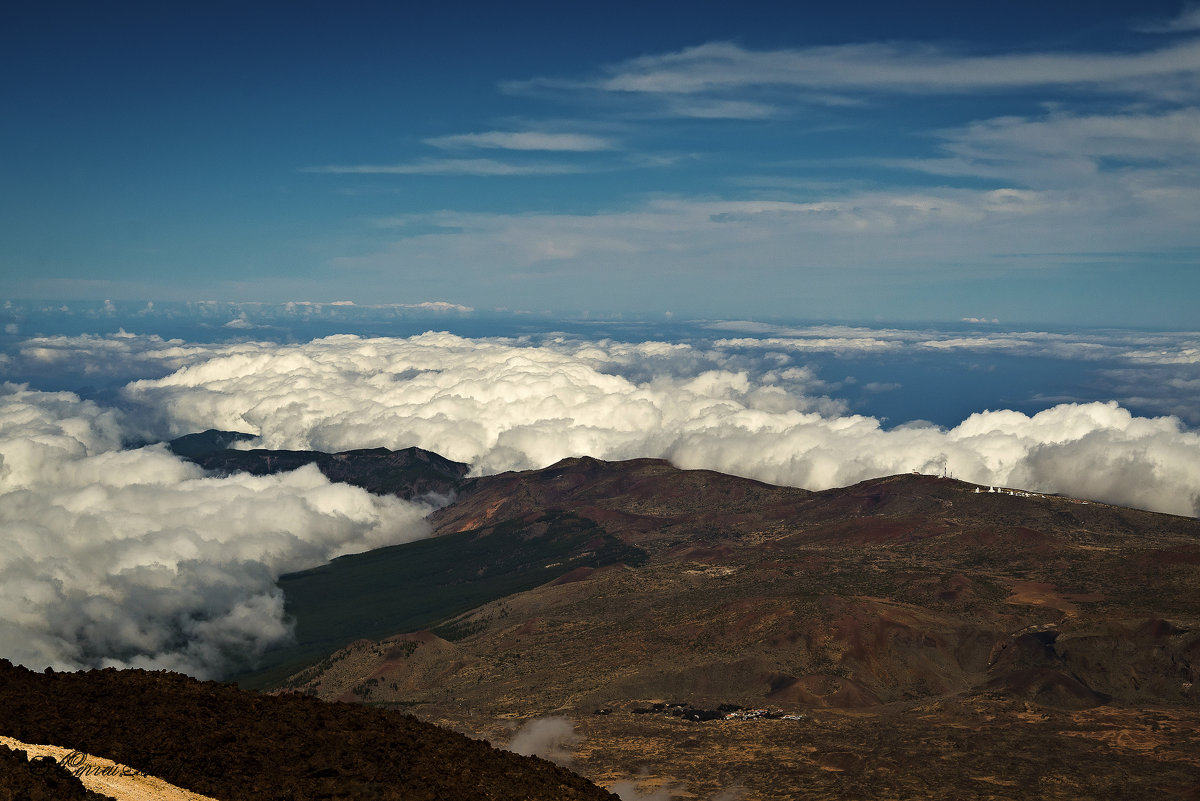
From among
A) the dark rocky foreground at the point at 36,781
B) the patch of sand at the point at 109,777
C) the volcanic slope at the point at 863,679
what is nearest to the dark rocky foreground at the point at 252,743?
the dark rocky foreground at the point at 36,781

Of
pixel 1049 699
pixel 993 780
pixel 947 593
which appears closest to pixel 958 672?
pixel 1049 699

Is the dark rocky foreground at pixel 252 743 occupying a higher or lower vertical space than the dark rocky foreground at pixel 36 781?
lower

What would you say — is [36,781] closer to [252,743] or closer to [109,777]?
[109,777]

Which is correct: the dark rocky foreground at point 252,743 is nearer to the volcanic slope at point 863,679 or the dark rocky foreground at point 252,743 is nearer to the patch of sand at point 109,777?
the patch of sand at point 109,777

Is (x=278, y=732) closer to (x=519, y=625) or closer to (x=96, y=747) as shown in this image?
(x=96, y=747)

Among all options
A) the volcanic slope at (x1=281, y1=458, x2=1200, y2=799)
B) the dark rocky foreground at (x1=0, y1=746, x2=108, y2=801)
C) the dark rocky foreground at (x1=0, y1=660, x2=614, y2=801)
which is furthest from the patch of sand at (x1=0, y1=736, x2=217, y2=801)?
the volcanic slope at (x1=281, y1=458, x2=1200, y2=799)

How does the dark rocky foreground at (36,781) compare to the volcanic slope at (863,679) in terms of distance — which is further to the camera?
the volcanic slope at (863,679)
